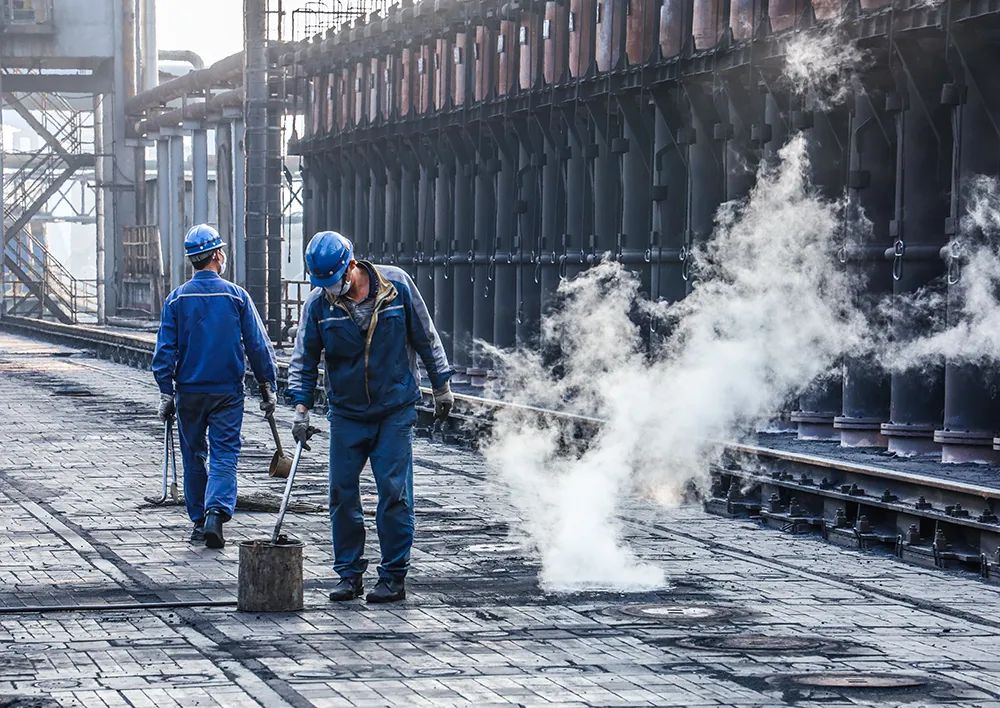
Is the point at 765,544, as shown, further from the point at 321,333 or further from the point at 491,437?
the point at 491,437

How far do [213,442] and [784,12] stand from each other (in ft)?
33.2

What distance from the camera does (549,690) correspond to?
25.1 feet

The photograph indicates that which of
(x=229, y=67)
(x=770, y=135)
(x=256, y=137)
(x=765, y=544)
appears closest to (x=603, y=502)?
(x=765, y=544)

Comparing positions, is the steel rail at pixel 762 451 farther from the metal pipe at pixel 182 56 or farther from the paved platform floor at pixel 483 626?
the metal pipe at pixel 182 56

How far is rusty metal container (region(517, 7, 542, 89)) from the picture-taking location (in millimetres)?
29016

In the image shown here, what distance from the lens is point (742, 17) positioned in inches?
835

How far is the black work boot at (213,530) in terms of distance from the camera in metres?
11.8

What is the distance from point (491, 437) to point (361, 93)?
1964cm

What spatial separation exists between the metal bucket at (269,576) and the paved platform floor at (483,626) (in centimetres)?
12

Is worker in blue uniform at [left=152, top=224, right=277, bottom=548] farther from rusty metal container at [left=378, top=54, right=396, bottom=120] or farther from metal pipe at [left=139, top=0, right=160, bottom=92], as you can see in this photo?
metal pipe at [left=139, top=0, right=160, bottom=92]

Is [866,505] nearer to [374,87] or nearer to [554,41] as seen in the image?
[554,41]

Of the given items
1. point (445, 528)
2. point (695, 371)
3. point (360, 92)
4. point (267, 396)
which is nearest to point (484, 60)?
point (360, 92)

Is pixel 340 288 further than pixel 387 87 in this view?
No

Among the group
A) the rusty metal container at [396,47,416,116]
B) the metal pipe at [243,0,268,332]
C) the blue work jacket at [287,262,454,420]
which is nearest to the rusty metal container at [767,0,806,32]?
the blue work jacket at [287,262,454,420]
